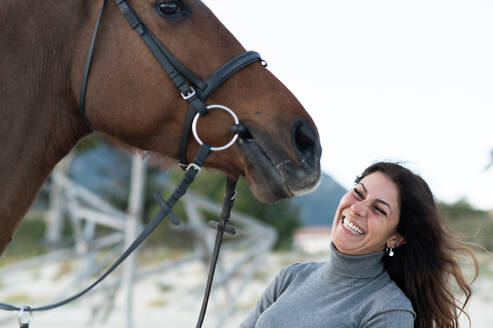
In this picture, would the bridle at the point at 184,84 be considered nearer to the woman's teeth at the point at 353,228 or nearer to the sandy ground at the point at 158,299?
the woman's teeth at the point at 353,228

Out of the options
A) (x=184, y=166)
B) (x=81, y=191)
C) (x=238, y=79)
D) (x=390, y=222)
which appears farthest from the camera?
(x=81, y=191)

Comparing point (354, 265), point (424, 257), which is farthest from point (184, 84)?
point (424, 257)

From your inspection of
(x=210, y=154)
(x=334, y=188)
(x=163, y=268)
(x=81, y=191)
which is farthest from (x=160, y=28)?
(x=81, y=191)

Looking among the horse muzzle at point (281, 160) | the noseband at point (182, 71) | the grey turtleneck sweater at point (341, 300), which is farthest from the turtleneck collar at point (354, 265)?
the noseband at point (182, 71)

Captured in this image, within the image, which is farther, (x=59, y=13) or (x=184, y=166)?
(x=184, y=166)

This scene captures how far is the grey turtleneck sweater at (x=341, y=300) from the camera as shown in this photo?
1848 mm

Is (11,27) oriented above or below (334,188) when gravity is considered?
above

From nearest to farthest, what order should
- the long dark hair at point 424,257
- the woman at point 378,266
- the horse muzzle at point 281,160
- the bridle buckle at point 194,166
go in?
the horse muzzle at point 281,160 → the bridle buckle at point 194,166 → the woman at point 378,266 → the long dark hair at point 424,257

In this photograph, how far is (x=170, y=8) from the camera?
5.73 ft

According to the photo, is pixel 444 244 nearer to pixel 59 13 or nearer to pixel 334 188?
pixel 334 188

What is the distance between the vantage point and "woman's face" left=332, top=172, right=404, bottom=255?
205cm

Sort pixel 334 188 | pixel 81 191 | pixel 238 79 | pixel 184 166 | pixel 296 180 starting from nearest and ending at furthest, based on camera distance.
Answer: pixel 296 180 → pixel 238 79 → pixel 184 166 → pixel 334 188 → pixel 81 191

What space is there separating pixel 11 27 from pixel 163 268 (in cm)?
466

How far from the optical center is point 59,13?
67.2 inches
